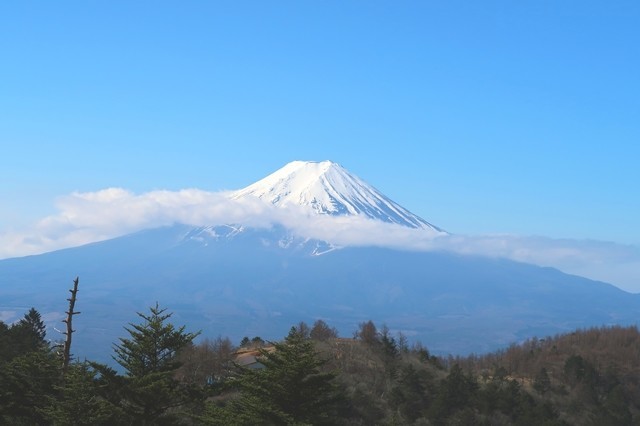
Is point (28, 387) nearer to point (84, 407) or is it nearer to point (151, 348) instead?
point (84, 407)

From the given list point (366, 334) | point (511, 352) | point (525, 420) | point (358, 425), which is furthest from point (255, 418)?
point (511, 352)

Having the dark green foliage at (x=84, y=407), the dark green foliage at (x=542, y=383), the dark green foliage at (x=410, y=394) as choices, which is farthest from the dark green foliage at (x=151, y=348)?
the dark green foliage at (x=542, y=383)

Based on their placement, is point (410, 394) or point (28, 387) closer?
point (28, 387)

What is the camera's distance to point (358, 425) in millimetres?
37906

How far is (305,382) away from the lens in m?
14.4

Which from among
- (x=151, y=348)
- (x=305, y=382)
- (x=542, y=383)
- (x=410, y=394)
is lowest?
(x=542, y=383)

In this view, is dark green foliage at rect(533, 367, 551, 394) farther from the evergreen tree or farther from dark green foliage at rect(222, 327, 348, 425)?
the evergreen tree

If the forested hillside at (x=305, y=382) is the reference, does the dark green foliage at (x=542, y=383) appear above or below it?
below

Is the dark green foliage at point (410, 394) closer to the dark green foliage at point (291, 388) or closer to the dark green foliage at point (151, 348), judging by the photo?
the dark green foliage at point (291, 388)

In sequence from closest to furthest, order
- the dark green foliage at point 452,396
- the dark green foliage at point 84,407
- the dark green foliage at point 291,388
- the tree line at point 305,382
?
the dark green foliage at point 291,388 < the tree line at point 305,382 < the dark green foliage at point 84,407 < the dark green foliage at point 452,396

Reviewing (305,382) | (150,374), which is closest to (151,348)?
(150,374)

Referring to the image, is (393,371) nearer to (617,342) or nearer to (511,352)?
(511,352)

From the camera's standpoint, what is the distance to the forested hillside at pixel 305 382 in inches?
573

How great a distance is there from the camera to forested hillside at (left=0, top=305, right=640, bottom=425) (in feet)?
47.7
